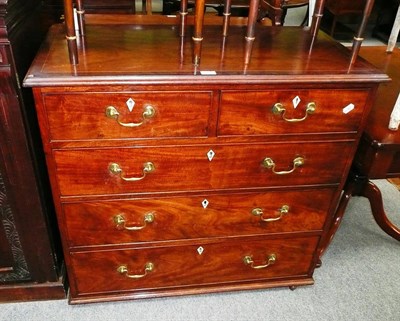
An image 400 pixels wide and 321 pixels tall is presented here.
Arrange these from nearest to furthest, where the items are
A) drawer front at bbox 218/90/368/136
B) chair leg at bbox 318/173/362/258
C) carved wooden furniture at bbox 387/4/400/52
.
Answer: drawer front at bbox 218/90/368/136 → carved wooden furniture at bbox 387/4/400/52 → chair leg at bbox 318/173/362/258

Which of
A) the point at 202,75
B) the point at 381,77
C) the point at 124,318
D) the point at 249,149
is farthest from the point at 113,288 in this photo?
the point at 381,77

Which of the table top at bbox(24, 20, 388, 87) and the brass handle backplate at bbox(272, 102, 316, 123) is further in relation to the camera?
the brass handle backplate at bbox(272, 102, 316, 123)

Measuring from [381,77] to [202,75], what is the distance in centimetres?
53

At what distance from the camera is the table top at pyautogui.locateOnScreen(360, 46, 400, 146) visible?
129 centimetres

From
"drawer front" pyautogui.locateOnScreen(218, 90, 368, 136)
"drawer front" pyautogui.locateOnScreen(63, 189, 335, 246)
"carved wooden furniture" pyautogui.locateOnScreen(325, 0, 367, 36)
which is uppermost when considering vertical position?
"drawer front" pyautogui.locateOnScreen(218, 90, 368, 136)

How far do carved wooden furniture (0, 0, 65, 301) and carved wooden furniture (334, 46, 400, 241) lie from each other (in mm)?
1118

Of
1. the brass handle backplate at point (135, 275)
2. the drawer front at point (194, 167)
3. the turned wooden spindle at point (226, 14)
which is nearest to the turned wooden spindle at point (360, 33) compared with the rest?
the drawer front at point (194, 167)

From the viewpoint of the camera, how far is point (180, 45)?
1.19 metres

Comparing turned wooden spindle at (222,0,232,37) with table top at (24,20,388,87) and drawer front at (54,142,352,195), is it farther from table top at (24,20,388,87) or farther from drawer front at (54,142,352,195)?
drawer front at (54,142,352,195)

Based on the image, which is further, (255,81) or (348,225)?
(348,225)

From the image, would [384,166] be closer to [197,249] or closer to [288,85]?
[288,85]

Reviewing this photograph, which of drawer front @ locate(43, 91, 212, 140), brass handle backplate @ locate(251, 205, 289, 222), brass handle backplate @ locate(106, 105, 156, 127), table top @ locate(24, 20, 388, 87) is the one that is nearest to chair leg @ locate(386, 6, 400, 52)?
table top @ locate(24, 20, 388, 87)

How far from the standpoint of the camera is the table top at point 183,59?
99cm

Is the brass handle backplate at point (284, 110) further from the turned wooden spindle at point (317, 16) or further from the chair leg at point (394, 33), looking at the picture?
the chair leg at point (394, 33)
